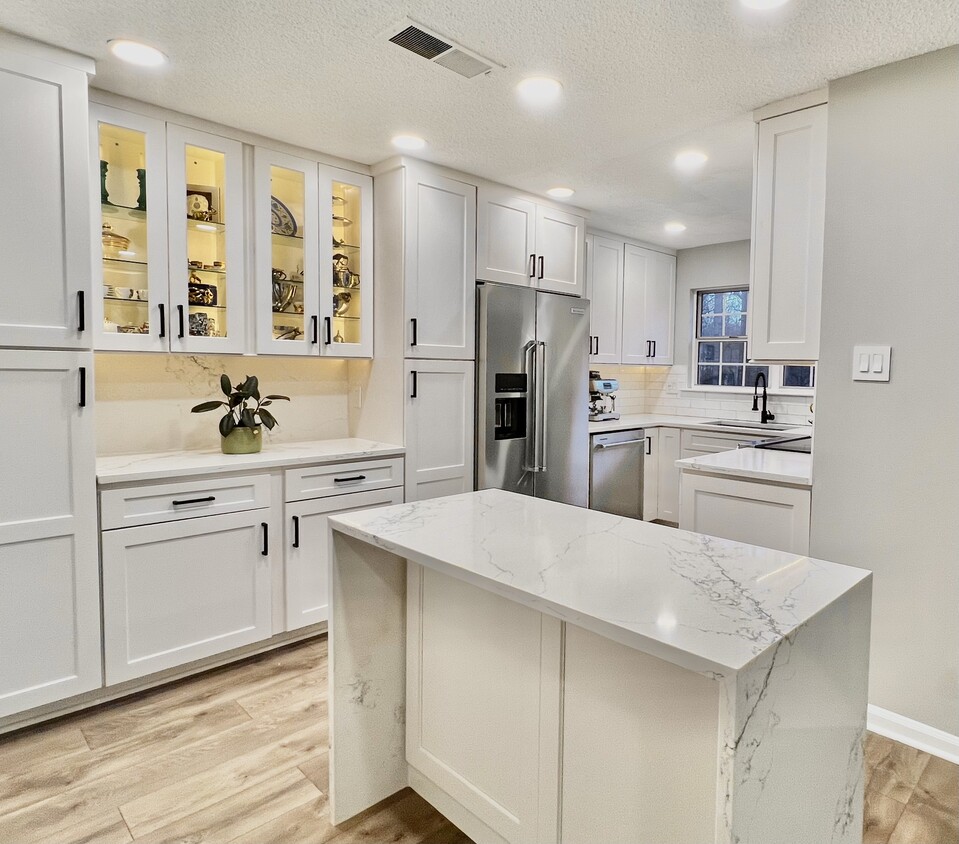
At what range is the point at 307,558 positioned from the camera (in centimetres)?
301

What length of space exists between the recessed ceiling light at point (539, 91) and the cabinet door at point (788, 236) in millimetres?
877

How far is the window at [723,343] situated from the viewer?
5.34 meters

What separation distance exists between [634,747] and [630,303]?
4351 mm

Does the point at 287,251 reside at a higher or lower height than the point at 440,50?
lower

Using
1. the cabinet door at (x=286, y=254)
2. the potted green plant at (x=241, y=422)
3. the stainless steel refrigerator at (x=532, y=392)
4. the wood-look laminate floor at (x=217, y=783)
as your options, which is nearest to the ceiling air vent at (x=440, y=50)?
the cabinet door at (x=286, y=254)

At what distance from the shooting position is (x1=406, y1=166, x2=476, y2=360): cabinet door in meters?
3.30

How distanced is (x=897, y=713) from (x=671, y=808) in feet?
5.21

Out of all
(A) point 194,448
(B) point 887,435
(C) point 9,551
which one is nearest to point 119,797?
(C) point 9,551

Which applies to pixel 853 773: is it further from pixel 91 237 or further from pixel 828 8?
pixel 91 237

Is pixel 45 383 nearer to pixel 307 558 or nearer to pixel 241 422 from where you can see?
pixel 241 422

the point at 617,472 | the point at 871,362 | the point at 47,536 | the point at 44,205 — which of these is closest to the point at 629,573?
the point at 871,362

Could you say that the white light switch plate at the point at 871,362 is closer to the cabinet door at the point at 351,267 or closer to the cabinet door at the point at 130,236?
the cabinet door at the point at 351,267

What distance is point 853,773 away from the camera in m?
→ 1.38

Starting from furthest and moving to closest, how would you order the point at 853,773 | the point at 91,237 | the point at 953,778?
the point at 91,237, the point at 953,778, the point at 853,773
